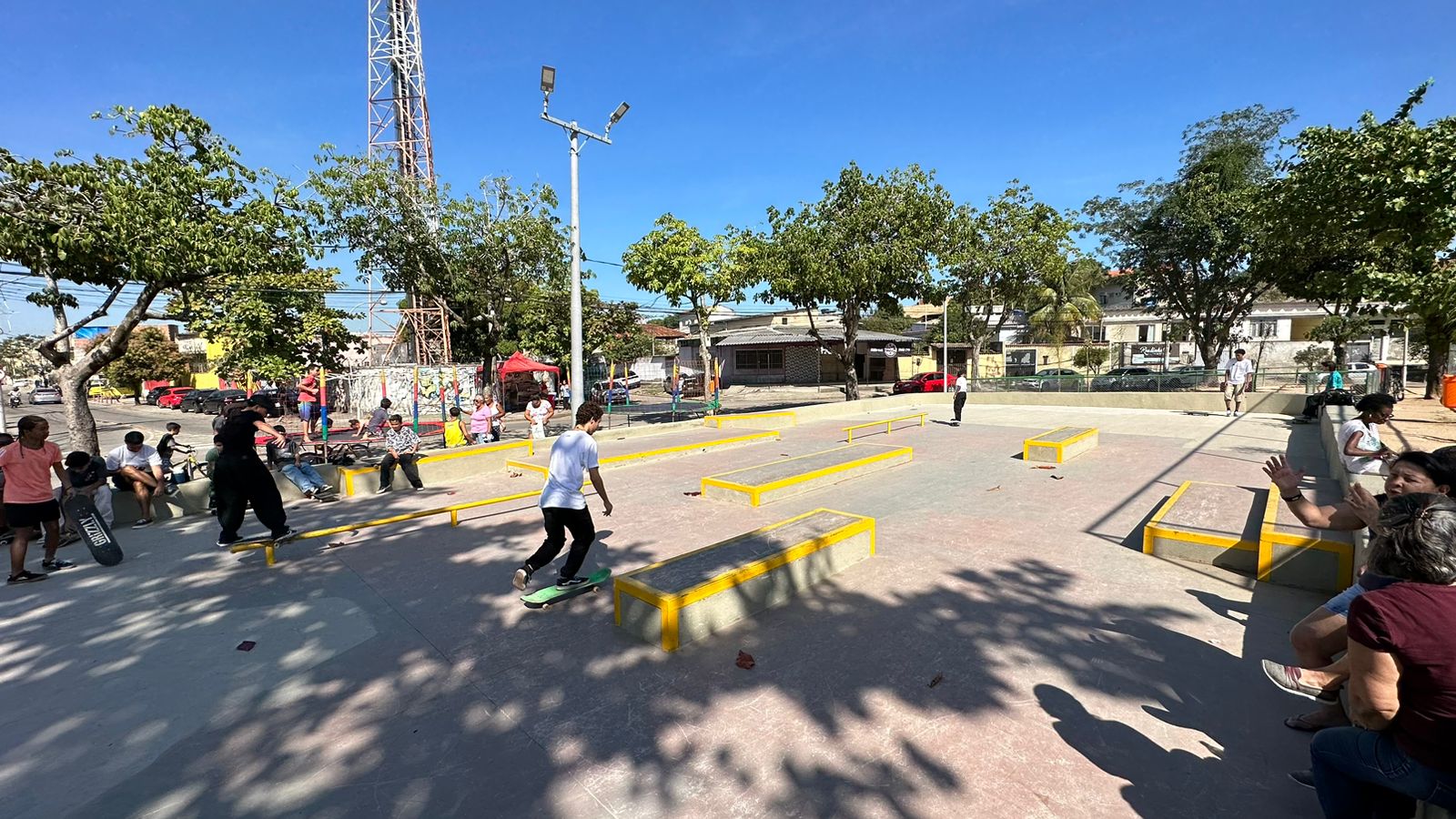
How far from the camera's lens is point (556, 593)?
5.02 meters

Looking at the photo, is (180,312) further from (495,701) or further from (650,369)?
(650,369)

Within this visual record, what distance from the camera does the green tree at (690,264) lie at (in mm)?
21953

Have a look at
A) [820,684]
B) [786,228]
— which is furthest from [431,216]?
[820,684]

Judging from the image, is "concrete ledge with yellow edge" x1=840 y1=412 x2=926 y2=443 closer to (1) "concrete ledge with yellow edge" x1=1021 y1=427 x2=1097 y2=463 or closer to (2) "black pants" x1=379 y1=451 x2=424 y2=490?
(1) "concrete ledge with yellow edge" x1=1021 y1=427 x2=1097 y2=463

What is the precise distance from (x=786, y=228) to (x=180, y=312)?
16.5 m

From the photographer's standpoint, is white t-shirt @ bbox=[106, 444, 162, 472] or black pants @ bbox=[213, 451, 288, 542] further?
white t-shirt @ bbox=[106, 444, 162, 472]

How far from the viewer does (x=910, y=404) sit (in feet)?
85.9

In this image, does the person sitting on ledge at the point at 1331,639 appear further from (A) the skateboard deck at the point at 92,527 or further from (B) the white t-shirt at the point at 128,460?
(B) the white t-shirt at the point at 128,460

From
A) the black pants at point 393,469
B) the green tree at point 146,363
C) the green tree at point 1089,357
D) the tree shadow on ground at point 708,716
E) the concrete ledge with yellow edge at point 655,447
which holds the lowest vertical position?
the tree shadow on ground at point 708,716

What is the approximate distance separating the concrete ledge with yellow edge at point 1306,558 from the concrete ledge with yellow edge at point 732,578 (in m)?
3.28

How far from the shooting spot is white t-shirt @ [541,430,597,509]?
505 cm

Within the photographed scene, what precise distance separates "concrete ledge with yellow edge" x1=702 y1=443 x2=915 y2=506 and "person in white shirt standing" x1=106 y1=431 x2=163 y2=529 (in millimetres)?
7321

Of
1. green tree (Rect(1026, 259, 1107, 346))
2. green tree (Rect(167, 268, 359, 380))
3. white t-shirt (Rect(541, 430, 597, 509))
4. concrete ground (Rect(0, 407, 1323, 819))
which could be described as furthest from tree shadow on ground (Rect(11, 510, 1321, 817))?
green tree (Rect(1026, 259, 1107, 346))

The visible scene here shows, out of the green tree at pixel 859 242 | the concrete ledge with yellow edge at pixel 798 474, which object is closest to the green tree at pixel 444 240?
the green tree at pixel 859 242
